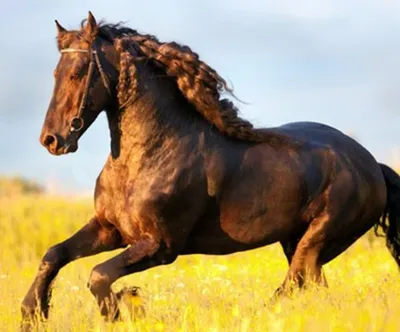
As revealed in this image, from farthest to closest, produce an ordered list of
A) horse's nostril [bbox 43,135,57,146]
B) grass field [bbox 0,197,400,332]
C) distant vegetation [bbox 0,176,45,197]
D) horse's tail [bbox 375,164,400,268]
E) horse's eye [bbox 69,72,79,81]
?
1. distant vegetation [bbox 0,176,45,197]
2. horse's tail [bbox 375,164,400,268]
3. horse's eye [bbox 69,72,79,81]
4. horse's nostril [bbox 43,135,57,146]
5. grass field [bbox 0,197,400,332]

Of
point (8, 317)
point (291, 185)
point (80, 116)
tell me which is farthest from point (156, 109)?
point (8, 317)

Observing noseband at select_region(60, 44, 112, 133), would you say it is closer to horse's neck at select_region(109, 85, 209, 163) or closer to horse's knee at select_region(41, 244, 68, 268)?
horse's neck at select_region(109, 85, 209, 163)

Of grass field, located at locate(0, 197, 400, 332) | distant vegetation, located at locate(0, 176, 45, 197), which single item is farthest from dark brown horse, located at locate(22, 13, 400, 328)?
distant vegetation, located at locate(0, 176, 45, 197)

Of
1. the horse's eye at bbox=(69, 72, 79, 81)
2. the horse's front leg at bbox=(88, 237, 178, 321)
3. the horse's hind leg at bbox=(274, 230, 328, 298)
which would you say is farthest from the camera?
the horse's hind leg at bbox=(274, 230, 328, 298)

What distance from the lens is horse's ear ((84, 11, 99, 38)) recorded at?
696 cm

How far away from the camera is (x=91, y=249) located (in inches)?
281

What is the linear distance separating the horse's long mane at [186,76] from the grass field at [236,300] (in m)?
1.14

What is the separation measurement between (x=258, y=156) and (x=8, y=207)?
32.0 feet

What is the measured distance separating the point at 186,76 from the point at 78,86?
779 mm

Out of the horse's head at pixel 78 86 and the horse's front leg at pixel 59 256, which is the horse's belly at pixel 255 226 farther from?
the horse's head at pixel 78 86

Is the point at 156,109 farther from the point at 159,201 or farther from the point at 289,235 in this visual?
the point at 289,235

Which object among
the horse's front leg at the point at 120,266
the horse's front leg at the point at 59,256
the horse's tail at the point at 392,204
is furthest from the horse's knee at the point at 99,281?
the horse's tail at the point at 392,204

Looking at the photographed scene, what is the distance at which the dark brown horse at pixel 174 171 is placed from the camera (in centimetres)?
687

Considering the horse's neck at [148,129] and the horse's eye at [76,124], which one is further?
the horse's neck at [148,129]
